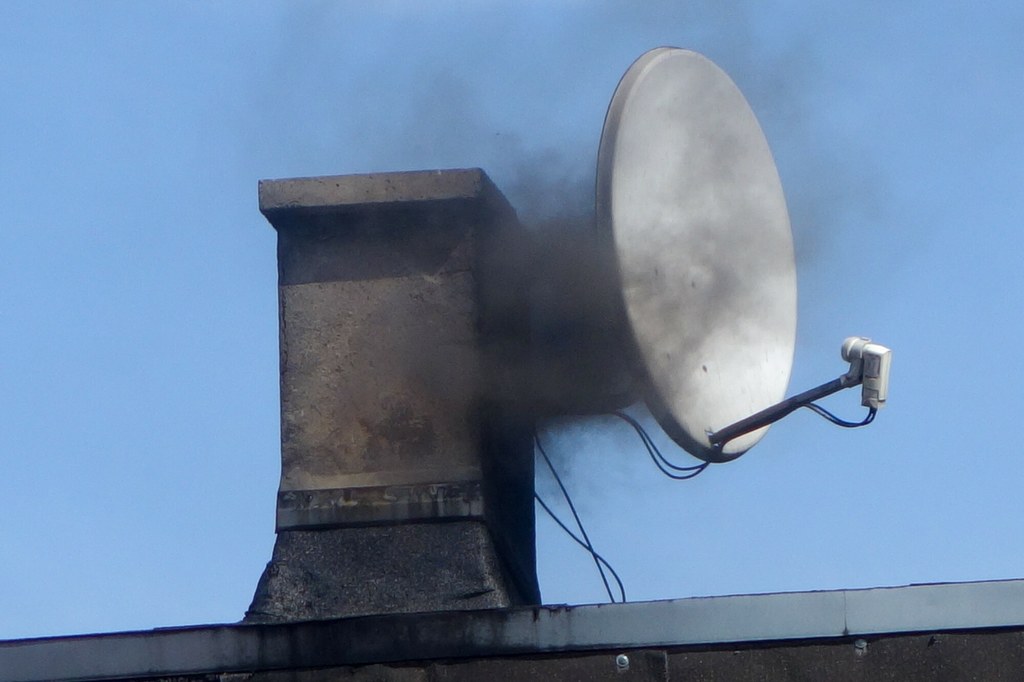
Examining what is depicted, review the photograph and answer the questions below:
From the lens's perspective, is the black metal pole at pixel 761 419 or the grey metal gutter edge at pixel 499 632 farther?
the black metal pole at pixel 761 419

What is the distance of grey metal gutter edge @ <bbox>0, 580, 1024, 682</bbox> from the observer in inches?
198

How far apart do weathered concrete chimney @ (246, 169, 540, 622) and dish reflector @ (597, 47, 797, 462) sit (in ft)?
2.34

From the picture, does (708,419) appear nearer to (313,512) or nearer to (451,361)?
(451,361)

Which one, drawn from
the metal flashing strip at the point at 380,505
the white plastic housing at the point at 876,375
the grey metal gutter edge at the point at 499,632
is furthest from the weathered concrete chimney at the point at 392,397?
the white plastic housing at the point at 876,375

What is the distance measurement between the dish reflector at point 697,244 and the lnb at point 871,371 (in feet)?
2.41

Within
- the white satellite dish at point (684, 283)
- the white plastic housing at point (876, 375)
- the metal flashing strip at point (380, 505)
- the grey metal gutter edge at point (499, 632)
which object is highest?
the white satellite dish at point (684, 283)

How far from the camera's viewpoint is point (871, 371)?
623cm

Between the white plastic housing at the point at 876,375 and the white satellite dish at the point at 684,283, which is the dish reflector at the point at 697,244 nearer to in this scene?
the white satellite dish at the point at 684,283

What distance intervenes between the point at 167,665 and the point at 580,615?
1343 millimetres

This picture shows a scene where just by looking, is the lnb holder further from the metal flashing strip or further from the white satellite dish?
the metal flashing strip

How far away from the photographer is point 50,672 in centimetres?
534

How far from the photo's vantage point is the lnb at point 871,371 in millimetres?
6211

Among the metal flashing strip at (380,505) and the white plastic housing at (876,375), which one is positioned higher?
the white plastic housing at (876,375)

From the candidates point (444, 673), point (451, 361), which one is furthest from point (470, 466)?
point (444, 673)
